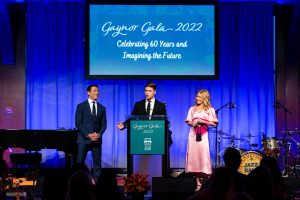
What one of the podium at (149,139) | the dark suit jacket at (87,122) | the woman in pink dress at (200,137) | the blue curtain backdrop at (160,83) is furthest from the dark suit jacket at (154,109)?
the blue curtain backdrop at (160,83)

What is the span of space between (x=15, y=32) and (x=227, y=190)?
9118mm

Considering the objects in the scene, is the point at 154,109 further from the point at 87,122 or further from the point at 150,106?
the point at 87,122

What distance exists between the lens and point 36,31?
1259 centimetres

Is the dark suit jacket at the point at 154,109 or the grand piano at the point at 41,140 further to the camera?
the grand piano at the point at 41,140

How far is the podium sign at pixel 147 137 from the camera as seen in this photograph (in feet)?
29.6

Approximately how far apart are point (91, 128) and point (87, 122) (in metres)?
0.14

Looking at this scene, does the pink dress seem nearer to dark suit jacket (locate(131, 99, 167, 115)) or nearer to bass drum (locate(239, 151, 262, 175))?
dark suit jacket (locate(131, 99, 167, 115))

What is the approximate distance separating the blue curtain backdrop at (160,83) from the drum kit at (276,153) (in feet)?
1.26

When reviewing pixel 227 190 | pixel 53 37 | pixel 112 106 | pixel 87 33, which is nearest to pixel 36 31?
pixel 53 37

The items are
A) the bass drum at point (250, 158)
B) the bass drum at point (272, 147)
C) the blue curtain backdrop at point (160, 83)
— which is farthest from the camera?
the blue curtain backdrop at point (160, 83)

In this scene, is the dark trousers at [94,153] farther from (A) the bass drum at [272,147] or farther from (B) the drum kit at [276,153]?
(A) the bass drum at [272,147]

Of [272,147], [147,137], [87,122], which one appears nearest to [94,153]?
[87,122]

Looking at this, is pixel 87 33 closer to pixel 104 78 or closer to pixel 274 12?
pixel 104 78

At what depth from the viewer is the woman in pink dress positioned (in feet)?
32.8
